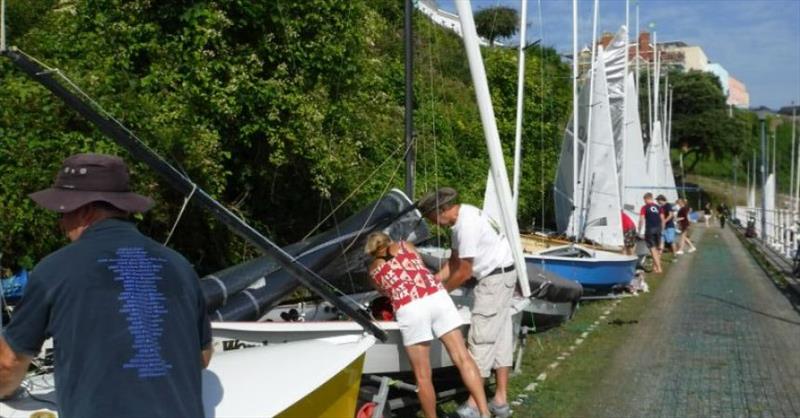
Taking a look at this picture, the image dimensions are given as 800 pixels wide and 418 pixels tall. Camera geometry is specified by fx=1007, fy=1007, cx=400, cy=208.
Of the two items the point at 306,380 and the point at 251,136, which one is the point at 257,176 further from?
the point at 306,380

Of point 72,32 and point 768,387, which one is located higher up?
point 72,32

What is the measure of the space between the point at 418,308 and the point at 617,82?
20.2 meters

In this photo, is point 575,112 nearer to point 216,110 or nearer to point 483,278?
point 216,110

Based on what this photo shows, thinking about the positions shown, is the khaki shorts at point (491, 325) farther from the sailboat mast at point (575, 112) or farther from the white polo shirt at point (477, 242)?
the sailboat mast at point (575, 112)

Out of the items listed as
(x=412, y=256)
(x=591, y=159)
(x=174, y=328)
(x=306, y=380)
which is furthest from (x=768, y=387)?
(x=591, y=159)

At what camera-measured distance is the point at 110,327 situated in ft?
9.97

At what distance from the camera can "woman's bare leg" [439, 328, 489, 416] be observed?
22.6ft

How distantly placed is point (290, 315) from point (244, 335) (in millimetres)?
1456

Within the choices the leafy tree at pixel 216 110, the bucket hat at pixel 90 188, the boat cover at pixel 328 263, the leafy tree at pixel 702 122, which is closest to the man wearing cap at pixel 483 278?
the boat cover at pixel 328 263

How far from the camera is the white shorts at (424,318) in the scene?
6.72m

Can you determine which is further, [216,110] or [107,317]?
[216,110]

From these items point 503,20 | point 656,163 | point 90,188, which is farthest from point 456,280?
point 503,20

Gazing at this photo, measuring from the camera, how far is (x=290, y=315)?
26.3 ft

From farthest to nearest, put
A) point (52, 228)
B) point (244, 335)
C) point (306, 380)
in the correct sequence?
point (52, 228) → point (244, 335) → point (306, 380)
